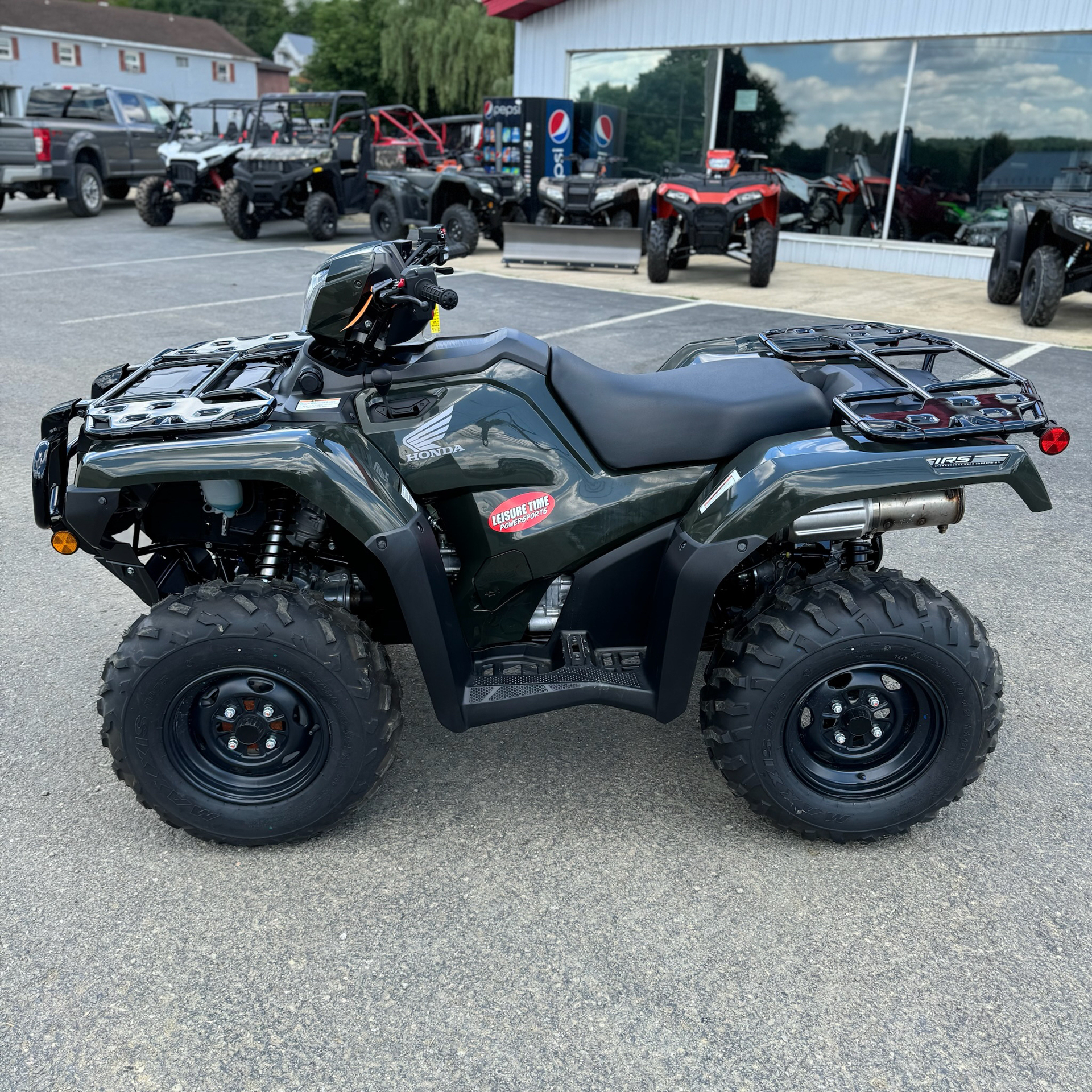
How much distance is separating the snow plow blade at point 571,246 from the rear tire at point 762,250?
1.74 meters

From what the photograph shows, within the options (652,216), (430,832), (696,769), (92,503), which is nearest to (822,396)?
(696,769)

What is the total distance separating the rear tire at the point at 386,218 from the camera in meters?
14.2

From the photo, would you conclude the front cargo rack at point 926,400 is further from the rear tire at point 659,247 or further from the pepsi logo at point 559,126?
the pepsi logo at point 559,126

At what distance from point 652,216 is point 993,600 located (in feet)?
30.4

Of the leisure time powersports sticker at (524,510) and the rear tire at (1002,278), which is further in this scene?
the rear tire at (1002,278)

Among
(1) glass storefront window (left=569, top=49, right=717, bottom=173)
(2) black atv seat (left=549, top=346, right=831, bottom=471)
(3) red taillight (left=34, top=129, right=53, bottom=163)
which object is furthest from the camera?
A: (1) glass storefront window (left=569, top=49, right=717, bottom=173)

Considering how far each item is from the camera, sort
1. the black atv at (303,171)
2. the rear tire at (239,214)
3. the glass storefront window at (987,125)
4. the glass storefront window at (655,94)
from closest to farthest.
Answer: the glass storefront window at (987,125) → the black atv at (303,171) → the rear tire at (239,214) → the glass storefront window at (655,94)

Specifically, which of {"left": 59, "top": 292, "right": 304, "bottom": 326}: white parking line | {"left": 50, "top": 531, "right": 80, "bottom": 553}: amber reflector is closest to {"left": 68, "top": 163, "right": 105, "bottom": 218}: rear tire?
{"left": 59, "top": 292, "right": 304, "bottom": 326}: white parking line

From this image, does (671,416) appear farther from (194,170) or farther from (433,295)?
(194,170)

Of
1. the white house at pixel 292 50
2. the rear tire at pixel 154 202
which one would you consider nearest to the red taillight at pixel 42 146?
the rear tire at pixel 154 202

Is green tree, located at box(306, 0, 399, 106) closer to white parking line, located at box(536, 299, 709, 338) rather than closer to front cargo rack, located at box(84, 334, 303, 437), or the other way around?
white parking line, located at box(536, 299, 709, 338)

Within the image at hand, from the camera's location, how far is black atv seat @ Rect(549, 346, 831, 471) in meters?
2.71

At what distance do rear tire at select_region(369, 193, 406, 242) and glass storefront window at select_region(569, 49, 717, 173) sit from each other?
16.7 feet

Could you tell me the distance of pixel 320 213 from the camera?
48.6 feet
